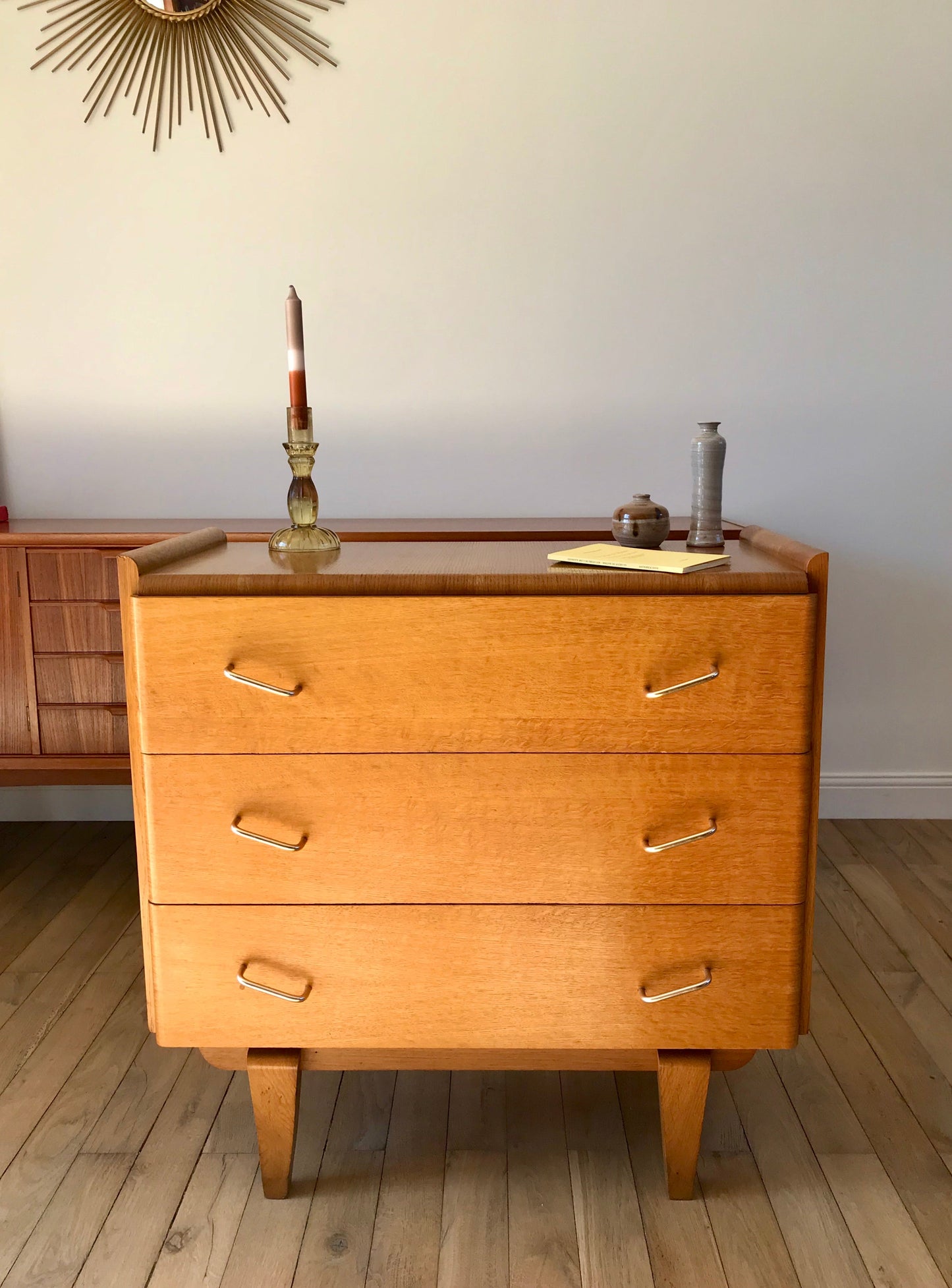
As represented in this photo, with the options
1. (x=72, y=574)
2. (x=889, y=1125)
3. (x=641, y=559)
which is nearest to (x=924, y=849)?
(x=889, y=1125)

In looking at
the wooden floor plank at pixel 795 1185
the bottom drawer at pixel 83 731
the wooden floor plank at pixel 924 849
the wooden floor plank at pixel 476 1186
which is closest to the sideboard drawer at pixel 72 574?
the bottom drawer at pixel 83 731

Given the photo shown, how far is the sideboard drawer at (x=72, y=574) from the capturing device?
208 centimetres

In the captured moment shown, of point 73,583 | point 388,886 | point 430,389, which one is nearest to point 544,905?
point 388,886

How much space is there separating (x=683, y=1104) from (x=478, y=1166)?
0.31m

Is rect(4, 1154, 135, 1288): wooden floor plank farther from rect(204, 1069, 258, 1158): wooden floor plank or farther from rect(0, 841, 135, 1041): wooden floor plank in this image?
rect(0, 841, 135, 1041): wooden floor plank

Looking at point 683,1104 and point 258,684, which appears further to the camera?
point 683,1104

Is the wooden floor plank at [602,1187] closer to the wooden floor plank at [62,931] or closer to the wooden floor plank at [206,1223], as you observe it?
the wooden floor plank at [206,1223]

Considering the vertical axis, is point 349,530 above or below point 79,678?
above

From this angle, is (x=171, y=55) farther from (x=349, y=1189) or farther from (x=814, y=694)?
(x=349, y=1189)

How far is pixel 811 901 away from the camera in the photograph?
1.31m

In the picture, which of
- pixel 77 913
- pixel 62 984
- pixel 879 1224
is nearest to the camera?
pixel 879 1224

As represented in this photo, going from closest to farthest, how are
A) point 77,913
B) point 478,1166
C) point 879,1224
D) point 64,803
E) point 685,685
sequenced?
point 685,685 < point 879,1224 < point 478,1166 < point 77,913 < point 64,803

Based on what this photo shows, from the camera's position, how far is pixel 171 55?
7.66ft

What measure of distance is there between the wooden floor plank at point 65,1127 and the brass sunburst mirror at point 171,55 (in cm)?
189
